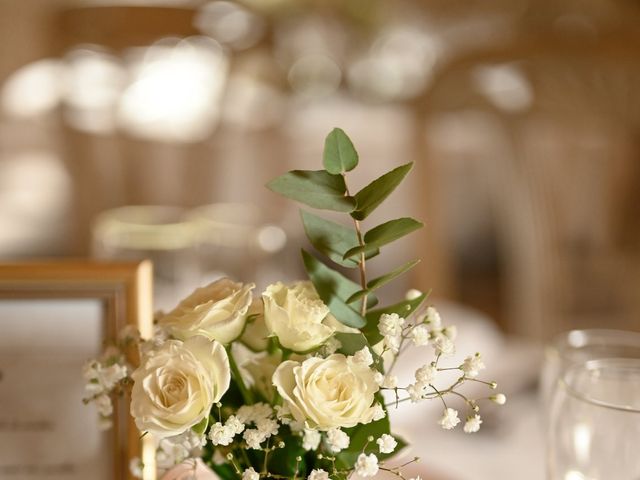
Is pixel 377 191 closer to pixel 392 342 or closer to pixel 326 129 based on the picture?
pixel 392 342

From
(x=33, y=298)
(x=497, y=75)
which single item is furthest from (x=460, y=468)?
(x=497, y=75)

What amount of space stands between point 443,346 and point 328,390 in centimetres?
9

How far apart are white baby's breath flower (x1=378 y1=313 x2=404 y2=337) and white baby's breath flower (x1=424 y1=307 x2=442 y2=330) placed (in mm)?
42

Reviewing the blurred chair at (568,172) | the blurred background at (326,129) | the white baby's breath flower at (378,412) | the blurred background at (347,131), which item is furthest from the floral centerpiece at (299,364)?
the blurred chair at (568,172)

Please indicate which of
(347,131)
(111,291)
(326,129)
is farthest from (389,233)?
(326,129)

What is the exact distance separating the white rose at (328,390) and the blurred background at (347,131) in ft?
1.44

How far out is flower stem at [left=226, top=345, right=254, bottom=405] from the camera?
48 centimetres

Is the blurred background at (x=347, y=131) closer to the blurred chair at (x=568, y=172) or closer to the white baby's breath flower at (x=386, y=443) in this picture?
the blurred chair at (x=568, y=172)

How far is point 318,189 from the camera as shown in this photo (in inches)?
19.0

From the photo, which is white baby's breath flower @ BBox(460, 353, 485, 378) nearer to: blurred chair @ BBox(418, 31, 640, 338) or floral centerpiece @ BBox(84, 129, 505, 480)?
floral centerpiece @ BBox(84, 129, 505, 480)

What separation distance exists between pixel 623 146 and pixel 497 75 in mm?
1279

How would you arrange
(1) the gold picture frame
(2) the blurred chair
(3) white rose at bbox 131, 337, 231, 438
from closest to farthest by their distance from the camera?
(3) white rose at bbox 131, 337, 231, 438 < (1) the gold picture frame < (2) the blurred chair

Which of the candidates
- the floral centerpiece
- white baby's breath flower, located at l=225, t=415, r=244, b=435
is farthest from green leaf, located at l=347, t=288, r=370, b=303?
white baby's breath flower, located at l=225, t=415, r=244, b=435

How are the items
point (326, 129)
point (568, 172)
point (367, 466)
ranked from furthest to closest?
point (326, 129)
point (568, 172)
point (367, 466)
